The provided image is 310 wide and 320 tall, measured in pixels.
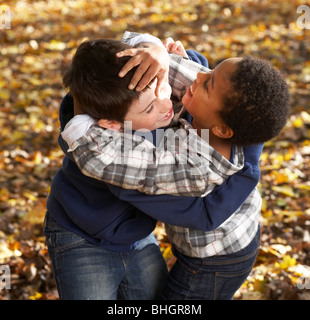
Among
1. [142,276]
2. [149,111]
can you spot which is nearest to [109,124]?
[149,111]

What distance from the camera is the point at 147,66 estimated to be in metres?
2.01

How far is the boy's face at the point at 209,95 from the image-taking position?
2.02 meters

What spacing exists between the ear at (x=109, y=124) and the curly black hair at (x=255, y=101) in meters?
0.45

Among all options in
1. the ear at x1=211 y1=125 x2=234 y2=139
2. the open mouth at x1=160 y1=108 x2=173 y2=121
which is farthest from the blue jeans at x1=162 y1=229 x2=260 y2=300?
the open mouth at x1=160 y1=108 x2=173 y2=121

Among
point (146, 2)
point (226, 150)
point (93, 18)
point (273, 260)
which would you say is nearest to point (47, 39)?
point (93, 18)

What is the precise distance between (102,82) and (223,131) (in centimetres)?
57

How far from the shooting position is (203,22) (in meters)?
8.49

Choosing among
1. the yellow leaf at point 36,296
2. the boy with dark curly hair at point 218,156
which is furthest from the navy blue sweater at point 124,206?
the yellow leaf at point 36,296

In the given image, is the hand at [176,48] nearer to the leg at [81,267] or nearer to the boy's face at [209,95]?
the boy's face at [209,95]

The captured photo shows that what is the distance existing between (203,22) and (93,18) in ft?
6.76

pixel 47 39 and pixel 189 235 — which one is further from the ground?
pixel 189 235

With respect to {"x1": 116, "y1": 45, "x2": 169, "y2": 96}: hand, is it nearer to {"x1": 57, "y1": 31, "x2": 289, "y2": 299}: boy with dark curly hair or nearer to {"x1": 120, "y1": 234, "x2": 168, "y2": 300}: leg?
{"x1": 57, "y1": 31, "x2": 289, "y2": 299}: boy with dark curly hair

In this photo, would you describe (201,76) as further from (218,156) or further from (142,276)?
(142,276)
